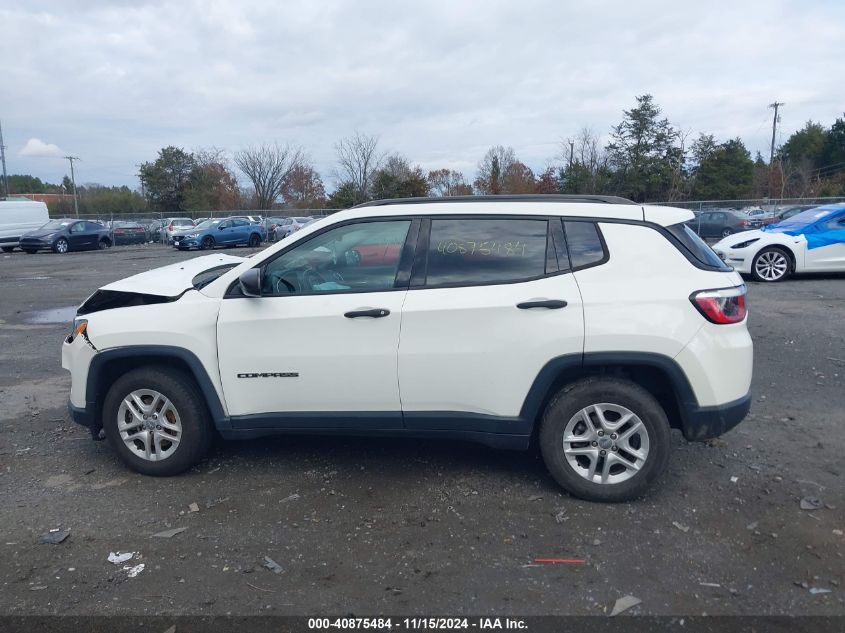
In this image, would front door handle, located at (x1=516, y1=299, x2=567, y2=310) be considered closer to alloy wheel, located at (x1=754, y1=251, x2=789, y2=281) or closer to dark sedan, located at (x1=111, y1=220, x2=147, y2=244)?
alloy wheel, located at (x1=754, y1=251, x2=789, y2=281)

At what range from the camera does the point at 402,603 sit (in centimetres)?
318

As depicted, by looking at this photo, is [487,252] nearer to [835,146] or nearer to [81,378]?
[81,378]

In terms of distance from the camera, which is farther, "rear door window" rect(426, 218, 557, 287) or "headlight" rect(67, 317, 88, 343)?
"headlight" rect(67, 317, 88, 343)

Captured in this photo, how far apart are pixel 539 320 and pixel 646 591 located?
5.06 ft

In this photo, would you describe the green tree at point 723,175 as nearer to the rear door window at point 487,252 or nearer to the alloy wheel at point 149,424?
the rear door window at point 487,252

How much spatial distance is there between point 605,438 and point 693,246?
4.21 feet

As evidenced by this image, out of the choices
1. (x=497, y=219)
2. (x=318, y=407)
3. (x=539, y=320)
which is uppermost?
(x=497, y=219)

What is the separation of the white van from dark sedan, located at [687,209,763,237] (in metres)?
29.6

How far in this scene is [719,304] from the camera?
3.95 metres

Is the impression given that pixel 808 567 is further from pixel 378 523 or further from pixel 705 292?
pixel 378 523

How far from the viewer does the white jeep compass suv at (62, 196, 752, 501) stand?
3986 millimetres

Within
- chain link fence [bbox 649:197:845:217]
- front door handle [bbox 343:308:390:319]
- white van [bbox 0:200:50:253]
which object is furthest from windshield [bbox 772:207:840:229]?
white van [bbox 0:200:50:253]

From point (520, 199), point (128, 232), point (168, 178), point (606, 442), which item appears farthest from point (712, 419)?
point (168, 178)

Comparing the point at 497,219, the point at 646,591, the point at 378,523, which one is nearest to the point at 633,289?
the point at 497,219
